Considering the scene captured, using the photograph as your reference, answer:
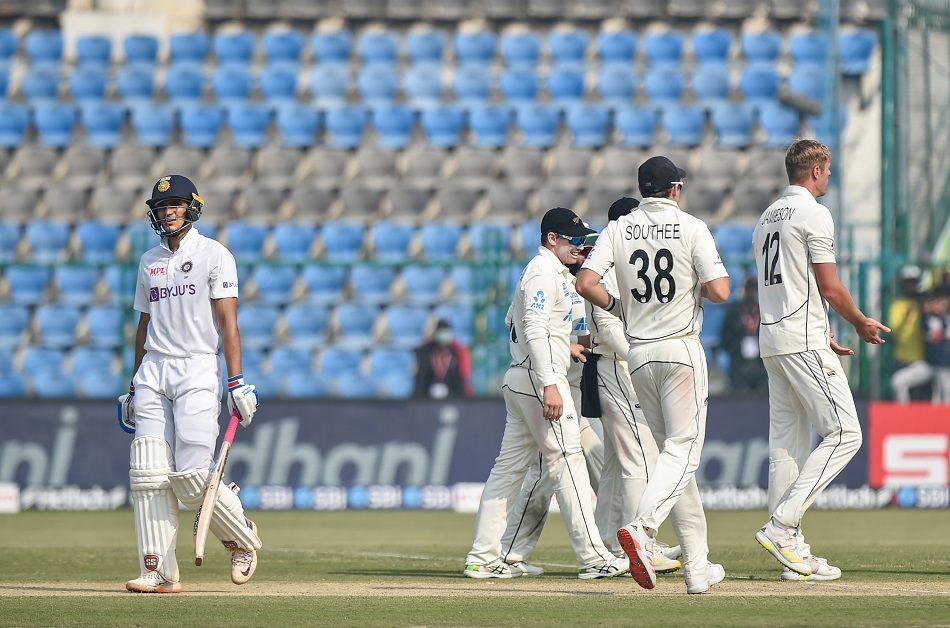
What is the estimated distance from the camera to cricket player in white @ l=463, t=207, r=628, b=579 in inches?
363

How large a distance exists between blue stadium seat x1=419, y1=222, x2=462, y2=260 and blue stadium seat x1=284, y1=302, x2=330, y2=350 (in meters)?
2.27

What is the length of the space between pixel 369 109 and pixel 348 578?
15332mm

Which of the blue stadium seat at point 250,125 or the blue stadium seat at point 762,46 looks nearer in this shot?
the blue stadium seat at point 250,125

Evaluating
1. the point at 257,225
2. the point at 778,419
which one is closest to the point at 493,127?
the point at 257,225

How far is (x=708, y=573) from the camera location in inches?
330

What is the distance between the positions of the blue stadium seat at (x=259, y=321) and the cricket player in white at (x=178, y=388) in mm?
10565

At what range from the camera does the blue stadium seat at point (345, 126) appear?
77.7 feet

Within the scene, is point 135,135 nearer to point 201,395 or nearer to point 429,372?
point 429,372

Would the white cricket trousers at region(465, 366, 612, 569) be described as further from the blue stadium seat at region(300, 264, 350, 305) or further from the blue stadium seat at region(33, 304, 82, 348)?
the blue stadium seat at region(33, 304, 82, 348)

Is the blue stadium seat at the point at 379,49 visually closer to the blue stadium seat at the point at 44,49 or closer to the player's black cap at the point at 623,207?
the blue stadium seat at the point at 44,49

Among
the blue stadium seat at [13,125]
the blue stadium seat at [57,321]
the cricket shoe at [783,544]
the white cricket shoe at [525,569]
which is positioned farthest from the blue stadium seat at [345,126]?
the cricket shoe at [783,544]

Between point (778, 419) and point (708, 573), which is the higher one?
point (778, 419)

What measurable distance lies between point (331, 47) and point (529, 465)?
53.6 ft

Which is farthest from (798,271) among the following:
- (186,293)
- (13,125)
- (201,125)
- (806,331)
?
(13,125)
